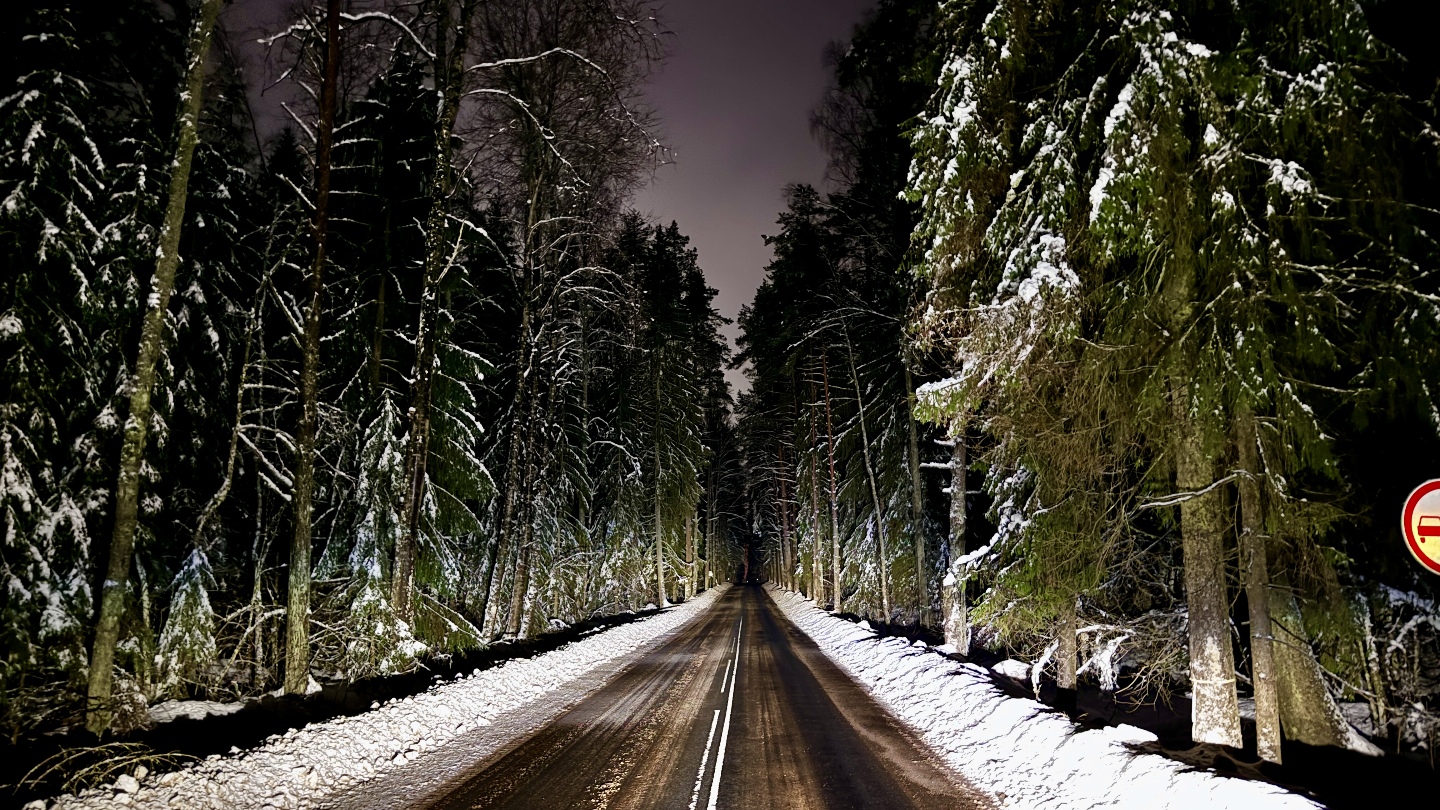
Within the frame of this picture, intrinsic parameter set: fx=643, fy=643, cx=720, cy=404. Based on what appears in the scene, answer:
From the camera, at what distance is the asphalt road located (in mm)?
6355

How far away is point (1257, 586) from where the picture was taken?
6809 mm

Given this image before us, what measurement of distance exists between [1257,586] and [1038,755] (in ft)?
9.63

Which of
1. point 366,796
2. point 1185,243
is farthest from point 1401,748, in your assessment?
point 366,796

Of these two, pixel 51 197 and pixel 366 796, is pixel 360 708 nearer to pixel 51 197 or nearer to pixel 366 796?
pixel 366 796

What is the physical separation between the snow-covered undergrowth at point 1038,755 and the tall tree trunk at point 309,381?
9.71m

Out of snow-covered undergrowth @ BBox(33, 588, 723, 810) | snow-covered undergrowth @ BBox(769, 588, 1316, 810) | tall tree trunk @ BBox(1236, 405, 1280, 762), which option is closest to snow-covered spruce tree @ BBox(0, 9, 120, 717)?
snow-covered undergrowth @ BBox(33, 588, 723, 810)

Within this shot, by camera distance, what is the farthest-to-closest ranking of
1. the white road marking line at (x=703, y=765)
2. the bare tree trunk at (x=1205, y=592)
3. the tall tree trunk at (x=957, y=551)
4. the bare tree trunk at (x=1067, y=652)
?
the tall tree trunk at (x=957, y=551), the bare tree trunk at (x=1067, y=652), the bare tree trunk at (x=1205, y=592), the white road marking line at (x=703, y=765)

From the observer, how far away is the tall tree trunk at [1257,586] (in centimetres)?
658

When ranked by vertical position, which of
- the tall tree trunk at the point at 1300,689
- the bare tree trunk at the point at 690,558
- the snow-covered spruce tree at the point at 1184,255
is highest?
the snow-covered spruce tree at the point at 1184,255

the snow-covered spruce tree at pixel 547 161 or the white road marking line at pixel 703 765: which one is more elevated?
the snow-covered spruce tree at pixel 547 161

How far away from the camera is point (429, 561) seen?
45.9 ft

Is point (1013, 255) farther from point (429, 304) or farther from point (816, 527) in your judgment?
point (816, 527)

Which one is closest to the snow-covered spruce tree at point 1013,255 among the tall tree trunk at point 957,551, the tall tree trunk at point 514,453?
the tall tree trunk at point 957,551

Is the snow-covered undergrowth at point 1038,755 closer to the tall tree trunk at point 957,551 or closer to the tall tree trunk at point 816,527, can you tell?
the tall tree trunk at point 957,551
